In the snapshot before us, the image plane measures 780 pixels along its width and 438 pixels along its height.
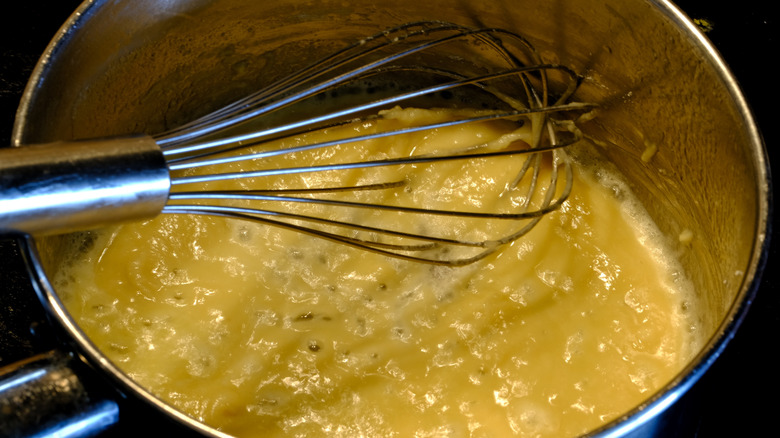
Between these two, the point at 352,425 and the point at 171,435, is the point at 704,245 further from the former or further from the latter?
the point at 171,435

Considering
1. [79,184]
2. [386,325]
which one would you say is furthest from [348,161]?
[79,184]

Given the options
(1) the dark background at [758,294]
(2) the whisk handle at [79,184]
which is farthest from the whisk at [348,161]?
(1) the dark background at [758,294]

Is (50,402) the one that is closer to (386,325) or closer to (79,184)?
(79,184)

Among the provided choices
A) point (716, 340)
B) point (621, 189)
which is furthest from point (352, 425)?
point (621, 189)

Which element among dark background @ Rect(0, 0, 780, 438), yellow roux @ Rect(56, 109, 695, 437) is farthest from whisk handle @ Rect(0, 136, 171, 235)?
yellow roux @ Rect(56, 109, 695, 437)

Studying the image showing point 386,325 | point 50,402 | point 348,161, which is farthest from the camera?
point 348,161

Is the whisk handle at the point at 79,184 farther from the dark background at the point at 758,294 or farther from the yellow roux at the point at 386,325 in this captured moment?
the yellow roux at the point at 386,325
